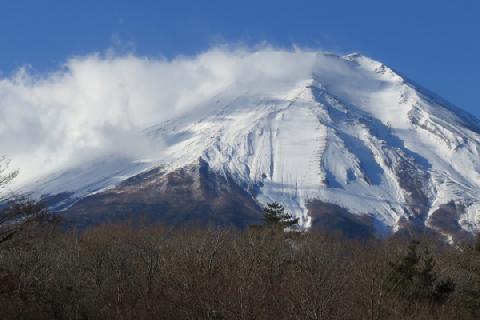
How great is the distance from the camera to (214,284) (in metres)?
33.6

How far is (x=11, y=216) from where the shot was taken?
21359 millimetres

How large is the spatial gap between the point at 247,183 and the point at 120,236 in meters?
135

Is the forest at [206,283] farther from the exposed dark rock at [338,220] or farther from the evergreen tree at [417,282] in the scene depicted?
the exposed dark rock at [338,220]

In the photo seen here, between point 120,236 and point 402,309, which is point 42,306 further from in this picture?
point 120,236

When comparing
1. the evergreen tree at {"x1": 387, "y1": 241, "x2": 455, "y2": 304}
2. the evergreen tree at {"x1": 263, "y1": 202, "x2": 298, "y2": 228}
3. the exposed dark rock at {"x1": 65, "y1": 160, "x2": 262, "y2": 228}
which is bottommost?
the evergreen tree at {"x1": 387, "y1": 241, "x2": 455, "y2": 304}

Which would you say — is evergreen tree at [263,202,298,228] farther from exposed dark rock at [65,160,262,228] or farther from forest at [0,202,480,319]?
exposed dark rock at [65,160,262,228]

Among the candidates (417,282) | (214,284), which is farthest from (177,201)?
(214,284)

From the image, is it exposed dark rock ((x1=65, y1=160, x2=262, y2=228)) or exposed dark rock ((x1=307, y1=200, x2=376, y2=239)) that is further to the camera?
exposed dark rock ((x1=307, y1=200, x2=376, y2=239))

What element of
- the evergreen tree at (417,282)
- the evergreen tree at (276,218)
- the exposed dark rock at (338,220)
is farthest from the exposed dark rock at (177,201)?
the evergreen tree at (417,282)

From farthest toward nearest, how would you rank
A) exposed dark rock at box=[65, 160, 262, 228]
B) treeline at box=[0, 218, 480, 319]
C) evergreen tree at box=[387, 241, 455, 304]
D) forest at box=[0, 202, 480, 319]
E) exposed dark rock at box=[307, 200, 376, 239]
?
exposed dark rock at box=[307, 200, 376, 239] < exposed dark rock at box=[65, 160, 262, 228] < evergreen tree at box=[387, 241, 455, 304] < treeline at box=[0, 218, 480, 319] < forest at box=[0, 202, 480, 319]

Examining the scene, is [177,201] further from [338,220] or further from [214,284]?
[214,284]

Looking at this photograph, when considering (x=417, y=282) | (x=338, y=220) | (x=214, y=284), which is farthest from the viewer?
(x=338, y=220)

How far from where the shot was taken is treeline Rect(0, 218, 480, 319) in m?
29.6

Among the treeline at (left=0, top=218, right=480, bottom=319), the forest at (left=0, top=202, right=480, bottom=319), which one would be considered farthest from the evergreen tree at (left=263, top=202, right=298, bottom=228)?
the treeline at (left=0, top=218, right=480, bottom=319)
